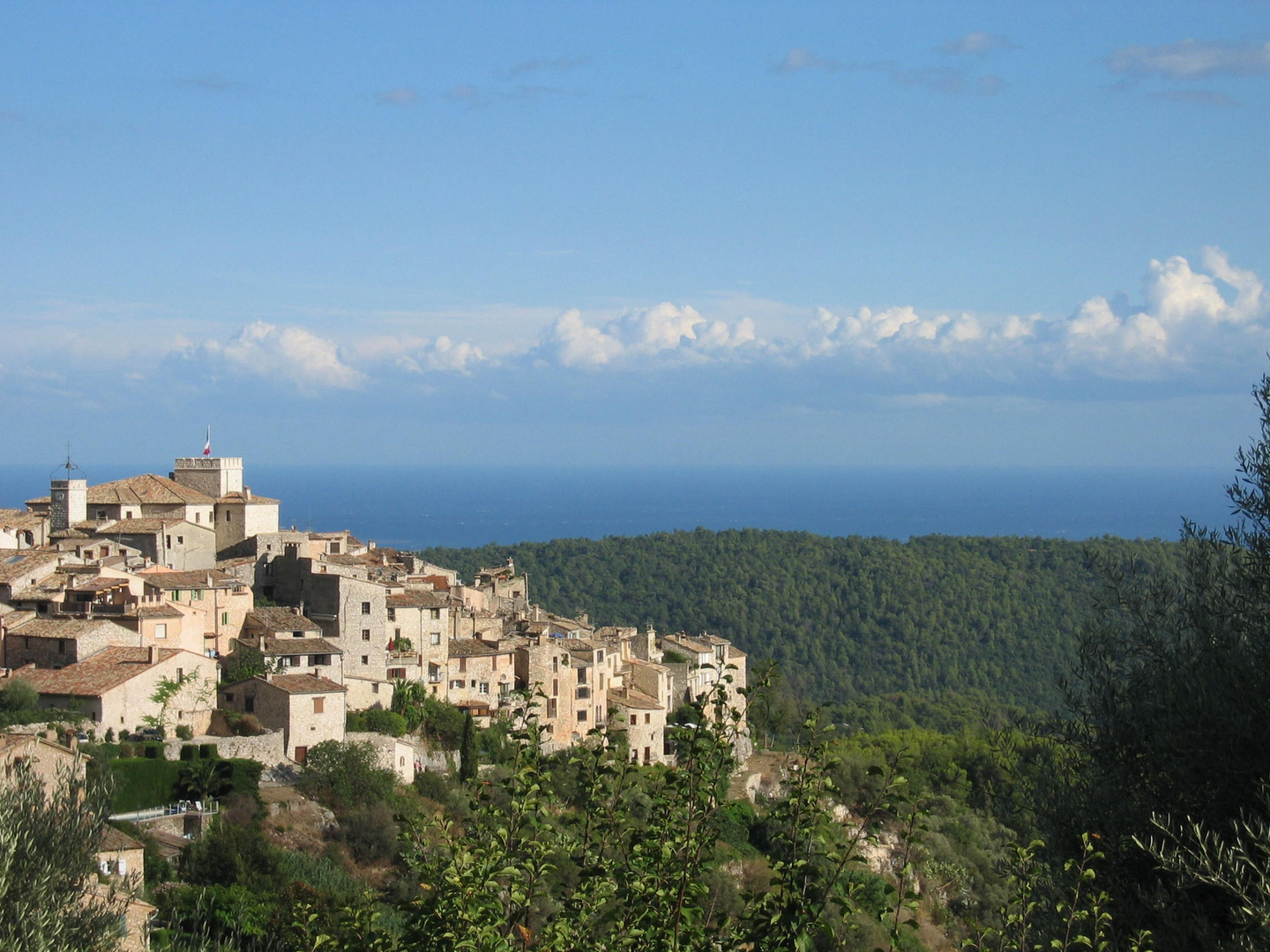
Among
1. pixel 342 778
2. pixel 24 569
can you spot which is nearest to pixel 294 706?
pixel 342 778

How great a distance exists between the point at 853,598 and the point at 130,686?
80.8 metres

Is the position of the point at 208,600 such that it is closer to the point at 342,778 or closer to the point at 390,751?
the point at 390,751

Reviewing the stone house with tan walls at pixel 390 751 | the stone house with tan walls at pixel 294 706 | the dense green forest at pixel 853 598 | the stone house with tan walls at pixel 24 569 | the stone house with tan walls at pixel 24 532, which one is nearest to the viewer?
the stone house with tan walls at pixel 294 706

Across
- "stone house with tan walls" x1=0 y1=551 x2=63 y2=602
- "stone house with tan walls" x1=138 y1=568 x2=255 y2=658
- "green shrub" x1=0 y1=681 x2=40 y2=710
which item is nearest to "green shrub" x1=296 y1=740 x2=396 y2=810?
"stone house with tan walls" x1=138 y1=568 x2=255 y2=658

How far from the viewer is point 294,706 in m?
31.4

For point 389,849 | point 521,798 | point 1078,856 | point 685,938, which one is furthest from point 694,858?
point 389,849

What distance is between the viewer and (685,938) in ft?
25.6

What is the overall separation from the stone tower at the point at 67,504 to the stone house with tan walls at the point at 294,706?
12.7m

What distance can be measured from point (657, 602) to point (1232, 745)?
318 feet

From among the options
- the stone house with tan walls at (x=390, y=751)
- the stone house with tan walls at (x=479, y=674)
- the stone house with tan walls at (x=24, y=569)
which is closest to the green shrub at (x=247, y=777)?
the stone house with tan walls at (x=390, y=751)

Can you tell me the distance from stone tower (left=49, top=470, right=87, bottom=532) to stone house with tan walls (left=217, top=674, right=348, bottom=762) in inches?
500

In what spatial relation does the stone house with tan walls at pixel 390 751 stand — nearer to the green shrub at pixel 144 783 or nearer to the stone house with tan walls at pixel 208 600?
the stone house with tan walls at pixel 208 600

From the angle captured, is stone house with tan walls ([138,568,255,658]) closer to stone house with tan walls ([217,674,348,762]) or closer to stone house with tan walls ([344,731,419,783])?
stone house with tan walls ([217,674,348,762])

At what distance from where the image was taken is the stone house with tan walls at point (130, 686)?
96.5 feet
